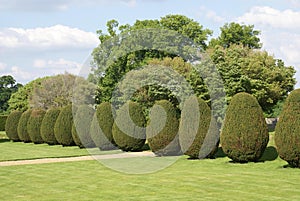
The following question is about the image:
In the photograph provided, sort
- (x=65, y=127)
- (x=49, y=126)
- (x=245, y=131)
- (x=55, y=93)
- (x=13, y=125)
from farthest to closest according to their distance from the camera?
(x=55, y=93), (x=13, y=125), (x=49, y=126), (x=65, y=127), (x=245, y=131)

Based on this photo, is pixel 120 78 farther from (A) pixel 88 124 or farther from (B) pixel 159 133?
(B) pixel 159 133

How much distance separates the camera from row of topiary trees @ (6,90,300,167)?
50.0 ft

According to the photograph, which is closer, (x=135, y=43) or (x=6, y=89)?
(x=135, y=43)

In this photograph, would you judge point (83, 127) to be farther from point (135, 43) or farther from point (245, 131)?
point (135, 43)

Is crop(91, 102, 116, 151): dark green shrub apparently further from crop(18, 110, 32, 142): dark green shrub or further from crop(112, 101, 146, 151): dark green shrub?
crop(18, 110, 32, 142): dark green shrub

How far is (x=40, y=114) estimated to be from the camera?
104 ft

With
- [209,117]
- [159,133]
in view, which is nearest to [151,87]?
[159,133]

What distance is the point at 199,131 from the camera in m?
18.3

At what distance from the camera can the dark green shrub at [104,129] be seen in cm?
2508

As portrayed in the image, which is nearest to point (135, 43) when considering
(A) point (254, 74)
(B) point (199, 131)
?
(A) point (254, 74)

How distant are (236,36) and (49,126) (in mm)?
26466

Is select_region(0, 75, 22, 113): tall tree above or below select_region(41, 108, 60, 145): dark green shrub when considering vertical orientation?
above

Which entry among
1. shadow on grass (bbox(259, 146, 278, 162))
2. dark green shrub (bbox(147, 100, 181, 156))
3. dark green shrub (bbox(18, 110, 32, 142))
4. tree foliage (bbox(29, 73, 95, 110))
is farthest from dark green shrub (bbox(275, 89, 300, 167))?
tree foliage (bbox(29, 73, 95, 110))

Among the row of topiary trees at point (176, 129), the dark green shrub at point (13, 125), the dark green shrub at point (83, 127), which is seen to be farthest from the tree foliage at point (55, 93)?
the dark green shrub at point (83, 127)
